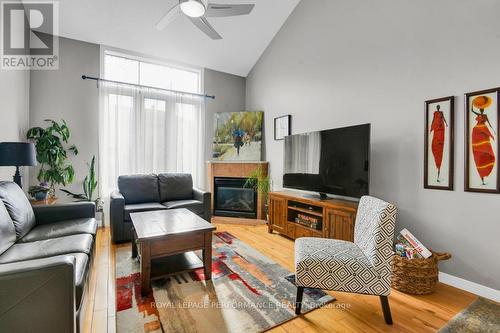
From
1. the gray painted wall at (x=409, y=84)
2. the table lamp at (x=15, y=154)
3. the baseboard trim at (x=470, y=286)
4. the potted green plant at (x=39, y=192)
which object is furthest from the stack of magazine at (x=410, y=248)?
the potted green plant at (x=39, y=192)

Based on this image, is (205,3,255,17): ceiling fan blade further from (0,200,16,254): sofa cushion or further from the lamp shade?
(0,200,16,254): sofa cushion

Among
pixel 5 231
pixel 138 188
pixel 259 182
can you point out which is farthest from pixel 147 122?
pixel 5 231

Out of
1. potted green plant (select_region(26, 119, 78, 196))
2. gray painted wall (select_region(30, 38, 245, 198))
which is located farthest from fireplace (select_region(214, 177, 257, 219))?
potted green plant (select_region(26, 119, 78, 196))

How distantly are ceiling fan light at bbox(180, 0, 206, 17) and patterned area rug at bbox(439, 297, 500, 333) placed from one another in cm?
337

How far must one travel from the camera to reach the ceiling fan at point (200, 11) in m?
2.40

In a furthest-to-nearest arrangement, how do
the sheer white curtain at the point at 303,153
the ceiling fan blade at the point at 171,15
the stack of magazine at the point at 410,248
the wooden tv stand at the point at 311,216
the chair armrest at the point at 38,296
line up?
the sheer white curtain at the point at 303,153 → the wooden tv stand at the point at 311,216 → the ceiling fan blade at the point at 171,15 → the stack of magazine at the point at 410,248 → the chair armrest at the point at 38,296

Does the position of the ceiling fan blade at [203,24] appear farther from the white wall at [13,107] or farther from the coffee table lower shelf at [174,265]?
the coffee table lower shelf at [174,265]

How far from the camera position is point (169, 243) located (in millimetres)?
2176

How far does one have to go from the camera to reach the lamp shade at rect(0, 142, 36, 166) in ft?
7.68

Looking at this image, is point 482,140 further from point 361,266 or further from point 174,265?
point 174,265

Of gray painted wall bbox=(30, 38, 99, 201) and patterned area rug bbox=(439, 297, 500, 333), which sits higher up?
gray painted wall bbox=(30, 38, 99, 201)

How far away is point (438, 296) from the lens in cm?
213

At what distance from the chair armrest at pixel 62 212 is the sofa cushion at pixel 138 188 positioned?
3.28 feet

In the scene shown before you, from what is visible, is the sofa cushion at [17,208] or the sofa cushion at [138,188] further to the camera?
the sofa cushion at [138,188]
